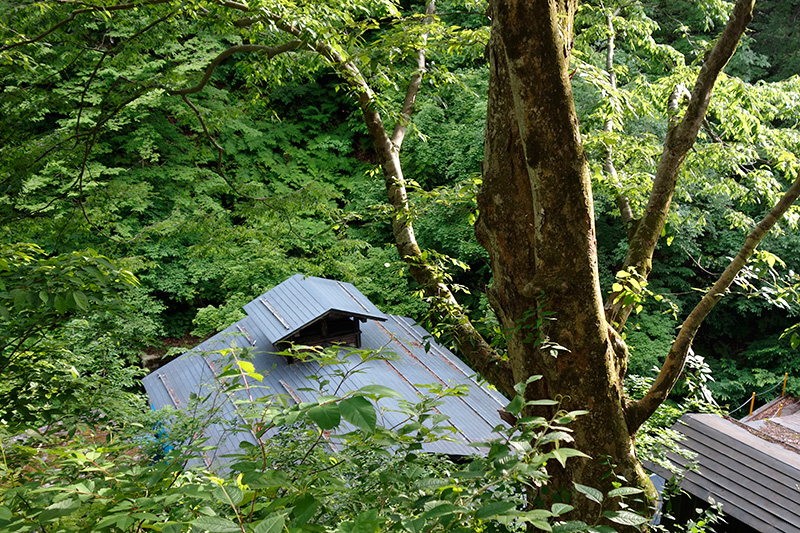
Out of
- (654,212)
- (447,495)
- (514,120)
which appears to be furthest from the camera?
(654,212)

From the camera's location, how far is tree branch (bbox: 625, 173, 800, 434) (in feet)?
6.77

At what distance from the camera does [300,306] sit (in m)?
8.70

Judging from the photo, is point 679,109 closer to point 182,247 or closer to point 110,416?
point 110,416

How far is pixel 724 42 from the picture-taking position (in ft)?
6.75

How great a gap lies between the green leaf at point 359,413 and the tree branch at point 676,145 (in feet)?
6.00

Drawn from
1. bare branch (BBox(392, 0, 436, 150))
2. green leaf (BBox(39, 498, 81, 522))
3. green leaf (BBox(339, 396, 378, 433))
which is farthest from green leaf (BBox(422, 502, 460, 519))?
bare branch (BBox(392, 0, 436, 150))

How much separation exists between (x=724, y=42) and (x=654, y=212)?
794 mm

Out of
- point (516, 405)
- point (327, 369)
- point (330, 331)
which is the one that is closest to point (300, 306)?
point (330, 331)

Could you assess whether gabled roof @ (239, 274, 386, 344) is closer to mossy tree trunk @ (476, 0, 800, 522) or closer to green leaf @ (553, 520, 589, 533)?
mossy tree trunk @ (476, 0, 800, 522)

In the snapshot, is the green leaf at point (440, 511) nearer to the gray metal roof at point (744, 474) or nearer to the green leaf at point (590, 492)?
the green leaf at point (590, 492)

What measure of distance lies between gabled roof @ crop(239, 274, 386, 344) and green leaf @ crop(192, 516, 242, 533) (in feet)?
24.1

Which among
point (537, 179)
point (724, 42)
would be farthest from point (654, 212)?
point (537, 179)

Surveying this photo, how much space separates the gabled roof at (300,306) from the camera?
8.29m

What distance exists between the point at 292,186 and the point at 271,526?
Answer: 15000mm
